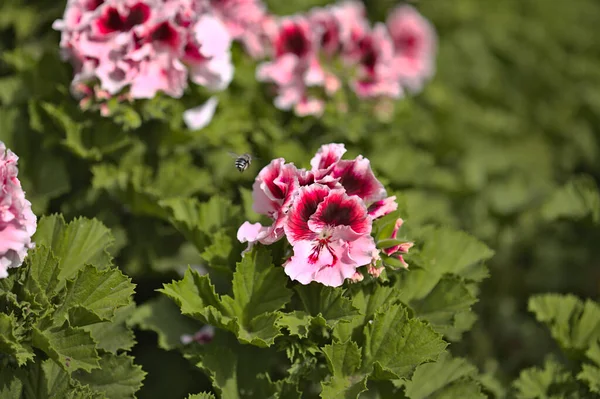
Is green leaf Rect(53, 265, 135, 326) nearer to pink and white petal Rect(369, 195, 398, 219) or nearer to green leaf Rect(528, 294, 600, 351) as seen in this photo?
pink and white petal Rect(369, 195, 398, 219)

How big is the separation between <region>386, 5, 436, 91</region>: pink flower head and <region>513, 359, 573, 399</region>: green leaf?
6.18 ft

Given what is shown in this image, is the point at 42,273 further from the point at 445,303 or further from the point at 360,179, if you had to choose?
the point at 445,303

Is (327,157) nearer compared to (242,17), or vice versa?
(327,157)

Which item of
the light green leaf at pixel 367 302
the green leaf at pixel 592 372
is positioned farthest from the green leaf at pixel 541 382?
the light green leaf at pixel 367 302

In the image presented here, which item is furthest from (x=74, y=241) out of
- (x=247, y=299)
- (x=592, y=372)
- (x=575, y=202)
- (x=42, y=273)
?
(x=575, y=202)

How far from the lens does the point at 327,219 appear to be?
223 centimetres

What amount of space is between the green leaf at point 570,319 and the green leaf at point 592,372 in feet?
0.21

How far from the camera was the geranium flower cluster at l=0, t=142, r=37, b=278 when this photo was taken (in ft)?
6.82

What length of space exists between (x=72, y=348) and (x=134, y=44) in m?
1.26

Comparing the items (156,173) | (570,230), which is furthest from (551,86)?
(156,173)

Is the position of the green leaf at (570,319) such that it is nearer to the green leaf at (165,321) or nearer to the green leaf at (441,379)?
the green leaf at (441,379)

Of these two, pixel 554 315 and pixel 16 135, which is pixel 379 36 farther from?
pixel 16 135

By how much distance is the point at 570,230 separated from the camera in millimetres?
4117

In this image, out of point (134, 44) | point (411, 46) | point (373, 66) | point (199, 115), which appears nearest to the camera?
point (134, 44)
